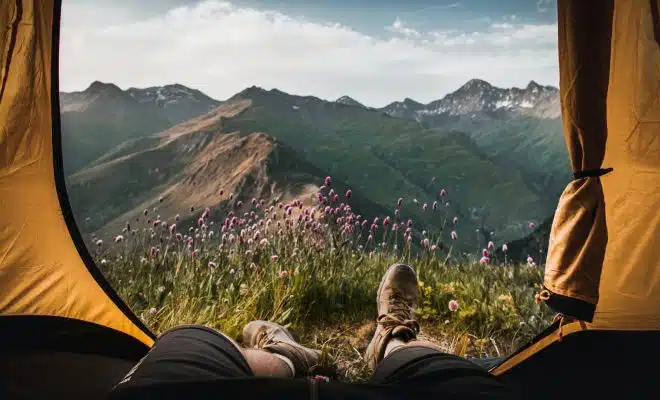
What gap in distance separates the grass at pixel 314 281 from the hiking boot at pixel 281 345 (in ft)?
0.55

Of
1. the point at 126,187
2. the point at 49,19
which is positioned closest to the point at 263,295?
the point at 49,19

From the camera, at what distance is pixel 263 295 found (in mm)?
3295

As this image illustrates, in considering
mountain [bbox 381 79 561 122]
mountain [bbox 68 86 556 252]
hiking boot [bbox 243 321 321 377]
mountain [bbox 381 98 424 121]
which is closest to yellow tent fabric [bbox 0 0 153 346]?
hiking boot [bbox 243 321 321 377]

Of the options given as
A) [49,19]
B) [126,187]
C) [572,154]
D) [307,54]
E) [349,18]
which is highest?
[349,18]

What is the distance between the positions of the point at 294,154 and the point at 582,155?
35742mm

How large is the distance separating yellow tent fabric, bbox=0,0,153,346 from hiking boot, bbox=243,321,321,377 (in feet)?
1.74

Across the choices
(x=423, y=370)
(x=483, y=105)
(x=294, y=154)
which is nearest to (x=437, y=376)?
(x=423, y=370)

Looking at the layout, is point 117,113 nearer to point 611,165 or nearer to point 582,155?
point 611,165

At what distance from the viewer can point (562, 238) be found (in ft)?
6.23

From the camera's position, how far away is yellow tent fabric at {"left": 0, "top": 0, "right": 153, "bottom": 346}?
2.11 m

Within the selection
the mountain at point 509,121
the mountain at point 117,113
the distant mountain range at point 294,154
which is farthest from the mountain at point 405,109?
the mountain at point 117,113

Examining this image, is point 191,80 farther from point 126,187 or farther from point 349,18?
point 126,187

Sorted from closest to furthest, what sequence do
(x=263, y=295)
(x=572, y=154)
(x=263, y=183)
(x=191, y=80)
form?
1. (x=572, y=154)
2. (x=263, y=295)
3. (x=263, y=183)
4. (x=191, y=80)

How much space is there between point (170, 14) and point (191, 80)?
18165 millimetres
